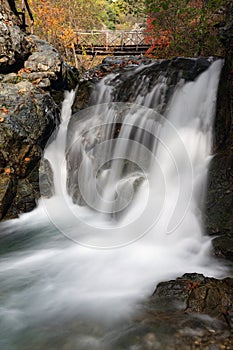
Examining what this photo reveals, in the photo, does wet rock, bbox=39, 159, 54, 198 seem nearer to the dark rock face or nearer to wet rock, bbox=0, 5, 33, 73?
wet rock, bbox=0, 5, 33, 73

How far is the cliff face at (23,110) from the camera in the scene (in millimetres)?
7242

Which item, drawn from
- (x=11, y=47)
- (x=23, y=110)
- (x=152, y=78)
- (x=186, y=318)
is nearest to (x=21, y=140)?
(x=23, y=110)

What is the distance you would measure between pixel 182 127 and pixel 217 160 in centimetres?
170

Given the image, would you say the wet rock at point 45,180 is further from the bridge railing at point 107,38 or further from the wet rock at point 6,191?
the bridge railing at point 107,38

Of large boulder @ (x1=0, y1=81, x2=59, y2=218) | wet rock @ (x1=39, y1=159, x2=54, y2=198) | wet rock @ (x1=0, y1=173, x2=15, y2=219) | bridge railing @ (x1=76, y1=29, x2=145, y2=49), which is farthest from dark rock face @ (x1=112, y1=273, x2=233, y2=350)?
bridge railing @ (x1=76, y1=29, x2=145, y2=49)

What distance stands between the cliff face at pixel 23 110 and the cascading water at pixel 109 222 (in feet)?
1.82

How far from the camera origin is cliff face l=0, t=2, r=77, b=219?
7242 mm

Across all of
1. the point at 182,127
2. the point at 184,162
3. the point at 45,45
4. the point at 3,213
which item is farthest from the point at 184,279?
the point at 45,45

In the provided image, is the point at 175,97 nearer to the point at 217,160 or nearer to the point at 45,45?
the point at 217,160

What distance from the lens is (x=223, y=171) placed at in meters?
5.27

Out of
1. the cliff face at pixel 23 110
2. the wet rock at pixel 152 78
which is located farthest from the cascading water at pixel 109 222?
the cliff face at pixel 23 110

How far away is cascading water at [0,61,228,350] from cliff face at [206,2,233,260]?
0.75ft

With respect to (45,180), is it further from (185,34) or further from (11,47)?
(185,34)

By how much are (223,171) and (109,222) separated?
2875 millimetres
